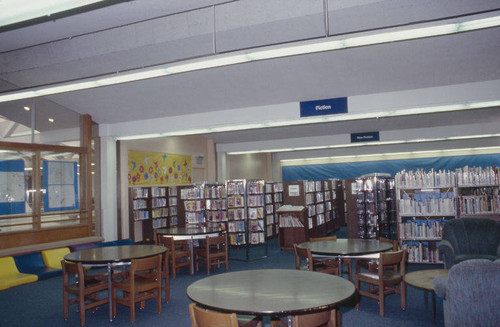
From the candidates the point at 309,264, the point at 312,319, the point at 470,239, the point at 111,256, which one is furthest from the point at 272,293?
the point at 470,239

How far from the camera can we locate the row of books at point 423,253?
7.19 meters

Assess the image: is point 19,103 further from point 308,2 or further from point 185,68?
point 308,2

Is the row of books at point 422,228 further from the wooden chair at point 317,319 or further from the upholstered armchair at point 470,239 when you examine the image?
the wooden chair at point 317,319

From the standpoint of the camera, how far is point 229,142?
14297 millimetres

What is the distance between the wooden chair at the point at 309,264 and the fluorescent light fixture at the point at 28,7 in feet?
12.5

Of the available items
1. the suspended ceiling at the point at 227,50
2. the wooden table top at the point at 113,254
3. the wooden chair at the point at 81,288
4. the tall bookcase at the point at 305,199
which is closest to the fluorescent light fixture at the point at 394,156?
the tall bookcase at the point at 305,199

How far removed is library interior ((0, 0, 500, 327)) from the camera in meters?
3.68

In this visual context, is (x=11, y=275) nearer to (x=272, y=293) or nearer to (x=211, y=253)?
(x=211, y=253)

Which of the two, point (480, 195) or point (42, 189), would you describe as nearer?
point (480, 195)

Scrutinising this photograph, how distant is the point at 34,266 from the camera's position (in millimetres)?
7570

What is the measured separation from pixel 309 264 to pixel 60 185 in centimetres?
644

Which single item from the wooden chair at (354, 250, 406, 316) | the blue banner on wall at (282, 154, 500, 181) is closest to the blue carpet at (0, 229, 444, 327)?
the wooden chair at (354, 250, 406, 316)

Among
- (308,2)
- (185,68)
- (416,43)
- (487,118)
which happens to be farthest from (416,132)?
(185,68)

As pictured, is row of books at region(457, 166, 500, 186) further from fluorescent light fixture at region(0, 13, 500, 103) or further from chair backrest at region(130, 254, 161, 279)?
chair backrest at region(130, 254, 161, 279)
